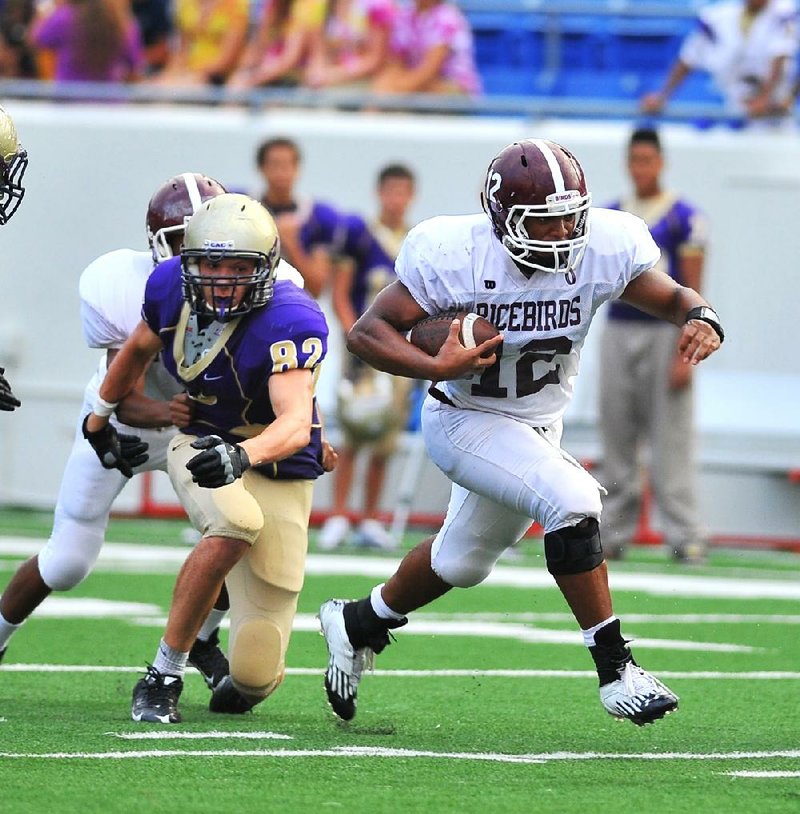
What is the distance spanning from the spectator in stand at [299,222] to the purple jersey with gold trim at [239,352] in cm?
468

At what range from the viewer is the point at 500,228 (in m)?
4.80

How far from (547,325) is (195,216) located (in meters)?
0.96

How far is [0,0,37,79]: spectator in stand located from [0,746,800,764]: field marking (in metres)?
9.24

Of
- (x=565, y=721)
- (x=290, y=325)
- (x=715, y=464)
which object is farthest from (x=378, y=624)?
(x=715, y=464)

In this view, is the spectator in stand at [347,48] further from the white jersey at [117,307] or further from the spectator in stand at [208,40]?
the white jersey at [117,307]

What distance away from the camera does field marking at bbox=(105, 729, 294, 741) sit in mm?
4484

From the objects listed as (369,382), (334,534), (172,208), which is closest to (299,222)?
(369,382)

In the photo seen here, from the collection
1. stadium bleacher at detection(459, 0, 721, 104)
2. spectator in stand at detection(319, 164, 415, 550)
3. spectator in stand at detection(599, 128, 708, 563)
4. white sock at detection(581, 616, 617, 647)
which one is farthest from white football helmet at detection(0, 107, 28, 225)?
stadium bleacher at detection(459, 0, 721, 104)

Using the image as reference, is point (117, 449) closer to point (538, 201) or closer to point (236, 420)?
point (236, 420)

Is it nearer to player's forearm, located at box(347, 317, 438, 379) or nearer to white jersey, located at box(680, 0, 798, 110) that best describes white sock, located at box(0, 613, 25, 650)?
player's forearm, located at box(347, 317, 438, 379)

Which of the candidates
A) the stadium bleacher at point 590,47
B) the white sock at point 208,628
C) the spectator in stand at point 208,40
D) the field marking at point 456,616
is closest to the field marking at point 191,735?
the white sock at point 208,628

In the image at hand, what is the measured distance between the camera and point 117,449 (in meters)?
5.16

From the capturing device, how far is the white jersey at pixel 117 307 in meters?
5.47

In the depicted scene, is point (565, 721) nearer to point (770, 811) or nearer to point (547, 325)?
point (547, 325)
